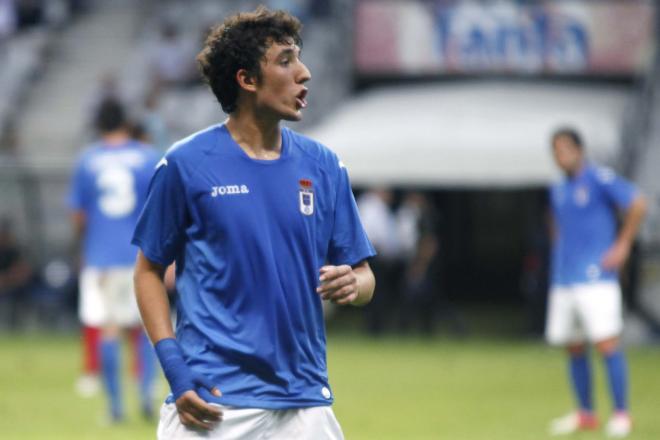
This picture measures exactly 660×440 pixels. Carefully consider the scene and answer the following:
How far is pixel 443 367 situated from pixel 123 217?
5.72 metres

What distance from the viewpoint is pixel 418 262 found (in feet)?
72.2

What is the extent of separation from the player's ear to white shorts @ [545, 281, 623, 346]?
6.97 metres

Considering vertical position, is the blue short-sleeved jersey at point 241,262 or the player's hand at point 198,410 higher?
the blue short-sleeved jersey at point 241,262

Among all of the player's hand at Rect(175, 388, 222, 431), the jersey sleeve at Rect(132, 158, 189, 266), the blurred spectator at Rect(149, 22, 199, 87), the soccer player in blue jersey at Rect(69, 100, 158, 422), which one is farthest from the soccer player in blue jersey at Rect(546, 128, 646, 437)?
the blurred spectator at Rect(149, 22, 199, 87)

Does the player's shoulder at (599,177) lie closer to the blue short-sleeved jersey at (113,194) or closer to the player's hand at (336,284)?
the blue short-sleeved jersey at (113,194)

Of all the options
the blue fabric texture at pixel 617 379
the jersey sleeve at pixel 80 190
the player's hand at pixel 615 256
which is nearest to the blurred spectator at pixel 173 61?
the jersey sleeve at pixel 80 190

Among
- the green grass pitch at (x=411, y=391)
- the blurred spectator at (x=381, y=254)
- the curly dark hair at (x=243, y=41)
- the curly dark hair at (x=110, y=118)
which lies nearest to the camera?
the curly dark hair at (x=243, y=41)

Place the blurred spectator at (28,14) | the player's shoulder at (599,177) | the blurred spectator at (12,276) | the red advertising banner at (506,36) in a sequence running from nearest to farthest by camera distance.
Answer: the player's shoulder at (599,177), the blurred spectator at (12,276), the red advertising banner at (506,36), the blurred spectator at (28,14)

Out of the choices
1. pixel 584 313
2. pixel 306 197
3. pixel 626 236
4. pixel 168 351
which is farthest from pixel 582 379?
pixel 168 351

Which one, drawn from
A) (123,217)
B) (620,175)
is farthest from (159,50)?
(123,217)

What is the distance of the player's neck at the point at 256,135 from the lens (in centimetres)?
564

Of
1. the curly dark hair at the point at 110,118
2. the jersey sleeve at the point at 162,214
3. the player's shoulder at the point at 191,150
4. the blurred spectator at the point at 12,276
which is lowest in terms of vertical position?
the blurred spectator at the point at 12,276

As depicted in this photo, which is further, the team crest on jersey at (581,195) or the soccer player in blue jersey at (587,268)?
the team crest on jersey at (581,195)

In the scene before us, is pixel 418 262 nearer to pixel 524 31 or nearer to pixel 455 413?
pixel 524 31
